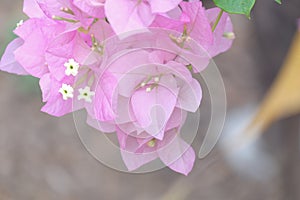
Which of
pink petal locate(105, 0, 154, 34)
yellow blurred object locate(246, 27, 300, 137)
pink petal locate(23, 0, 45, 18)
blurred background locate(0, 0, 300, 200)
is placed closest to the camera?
pink petal locate(105, 0, 154, 34)

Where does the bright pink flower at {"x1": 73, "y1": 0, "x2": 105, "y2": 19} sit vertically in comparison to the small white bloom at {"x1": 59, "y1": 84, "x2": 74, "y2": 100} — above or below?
above

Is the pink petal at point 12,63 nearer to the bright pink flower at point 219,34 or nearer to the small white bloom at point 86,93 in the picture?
the small white bloom at point 86,93

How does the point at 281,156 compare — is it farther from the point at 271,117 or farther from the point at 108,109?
the point at 108,109

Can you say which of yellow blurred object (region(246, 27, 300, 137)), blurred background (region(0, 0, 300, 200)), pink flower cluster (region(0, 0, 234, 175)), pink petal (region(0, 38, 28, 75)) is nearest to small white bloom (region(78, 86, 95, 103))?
pink flower cluster (region(0, 0, 234, 175))

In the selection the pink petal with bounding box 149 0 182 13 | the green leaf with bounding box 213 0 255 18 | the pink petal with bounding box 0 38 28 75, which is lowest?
the pink petal with bounding box 0 38 28 75

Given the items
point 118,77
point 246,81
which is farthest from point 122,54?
point 246,81

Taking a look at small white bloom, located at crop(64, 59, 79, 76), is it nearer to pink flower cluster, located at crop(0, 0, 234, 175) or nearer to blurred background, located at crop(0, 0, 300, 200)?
pink flower cluster, located at crop(0, 0, 234, 175)

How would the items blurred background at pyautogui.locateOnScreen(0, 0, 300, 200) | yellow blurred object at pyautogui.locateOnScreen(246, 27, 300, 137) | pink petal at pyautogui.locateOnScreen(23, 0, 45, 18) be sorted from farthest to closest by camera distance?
blurred background at pyautogui.locateOnScreen(0, 0, 300, 200) → yellow blurred object at pyautogui.locateOnScreen(246, 27, 300, 137) → pink petal at pyautogui.locateOnScreen(23, 0, 45, 18)
